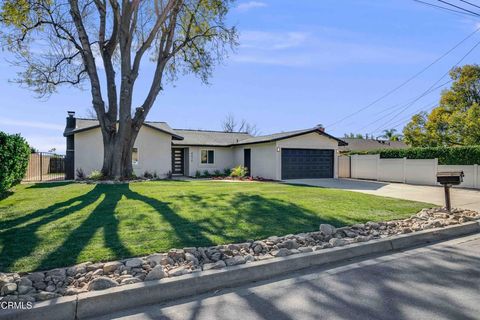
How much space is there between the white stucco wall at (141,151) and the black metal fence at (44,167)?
6.26ft

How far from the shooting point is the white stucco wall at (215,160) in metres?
22.4

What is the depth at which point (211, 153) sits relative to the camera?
23266 millimetres

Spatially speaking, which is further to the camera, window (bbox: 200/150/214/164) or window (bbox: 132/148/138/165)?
window (bbox: 200/150/214/164)

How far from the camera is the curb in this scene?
3.09 metres

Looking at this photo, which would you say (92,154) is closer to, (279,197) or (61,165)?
(61,165)

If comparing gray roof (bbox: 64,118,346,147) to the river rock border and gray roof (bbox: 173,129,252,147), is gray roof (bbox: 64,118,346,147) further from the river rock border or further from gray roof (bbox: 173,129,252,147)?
the river rock border

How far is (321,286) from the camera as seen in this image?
3828 millimetres

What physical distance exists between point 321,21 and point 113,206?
9920 mm

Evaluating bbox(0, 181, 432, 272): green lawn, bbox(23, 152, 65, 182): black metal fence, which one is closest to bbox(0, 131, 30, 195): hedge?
bbox(0, 181, 432, 272): green lawn

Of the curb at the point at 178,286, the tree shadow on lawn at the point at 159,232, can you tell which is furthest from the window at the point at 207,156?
the curb at the point at 178,286

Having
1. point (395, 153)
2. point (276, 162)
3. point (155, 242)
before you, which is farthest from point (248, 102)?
point (155, 242)

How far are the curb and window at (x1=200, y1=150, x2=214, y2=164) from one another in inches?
718

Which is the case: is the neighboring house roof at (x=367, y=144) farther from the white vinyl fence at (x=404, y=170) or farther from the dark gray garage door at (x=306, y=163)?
the dark gray garage door at (x=306, y=163)

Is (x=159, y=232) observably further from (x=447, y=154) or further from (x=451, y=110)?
(x=451, y=110)
